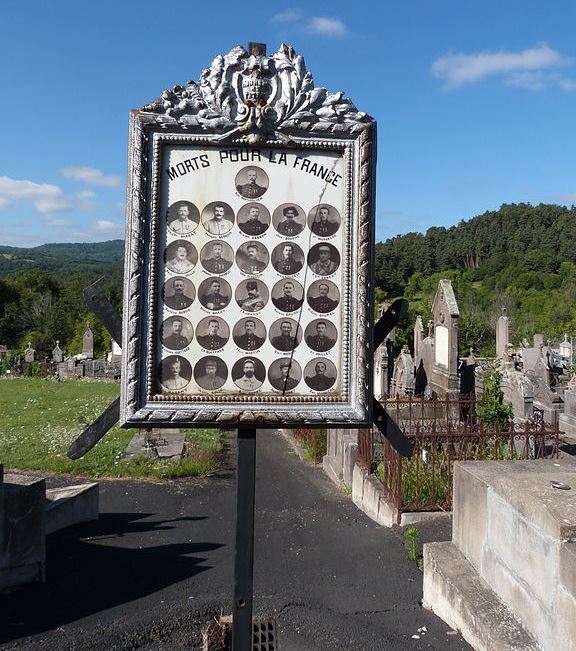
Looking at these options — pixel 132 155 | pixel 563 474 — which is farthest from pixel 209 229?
pixel 563 474

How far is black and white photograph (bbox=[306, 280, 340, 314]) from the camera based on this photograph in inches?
116

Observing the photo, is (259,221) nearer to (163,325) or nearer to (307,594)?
(163,325)

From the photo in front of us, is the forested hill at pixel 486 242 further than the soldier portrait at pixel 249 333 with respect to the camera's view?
Yes

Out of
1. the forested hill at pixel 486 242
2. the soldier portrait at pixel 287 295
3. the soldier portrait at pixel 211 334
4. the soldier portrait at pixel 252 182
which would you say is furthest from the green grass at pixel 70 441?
the forested hill at pixel 486 242

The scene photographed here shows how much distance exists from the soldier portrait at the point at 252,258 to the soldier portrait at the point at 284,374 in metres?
0.48

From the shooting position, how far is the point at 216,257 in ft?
9.61

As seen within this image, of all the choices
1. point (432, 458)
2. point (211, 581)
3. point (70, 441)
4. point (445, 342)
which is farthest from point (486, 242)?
point (211, 581)

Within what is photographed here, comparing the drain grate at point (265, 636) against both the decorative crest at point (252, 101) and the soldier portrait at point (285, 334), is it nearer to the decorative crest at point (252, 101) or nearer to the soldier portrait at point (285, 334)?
the soldier portrait at point (285, 334)

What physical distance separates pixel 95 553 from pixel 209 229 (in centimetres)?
592

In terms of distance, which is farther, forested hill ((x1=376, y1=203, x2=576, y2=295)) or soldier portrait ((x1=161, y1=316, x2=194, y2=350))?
forested hill ((x1=376, y1=203, x2=576, y2=295))

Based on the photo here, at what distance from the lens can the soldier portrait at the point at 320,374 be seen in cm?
295

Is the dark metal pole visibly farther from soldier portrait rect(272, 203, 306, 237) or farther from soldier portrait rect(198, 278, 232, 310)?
soldier portrait rect(272, 203, 306, 237)

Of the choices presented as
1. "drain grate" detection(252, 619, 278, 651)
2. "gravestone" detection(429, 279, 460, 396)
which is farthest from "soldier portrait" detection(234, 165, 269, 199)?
"gravestone" detection(429, 279, 460, 396)

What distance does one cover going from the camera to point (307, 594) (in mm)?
6027
